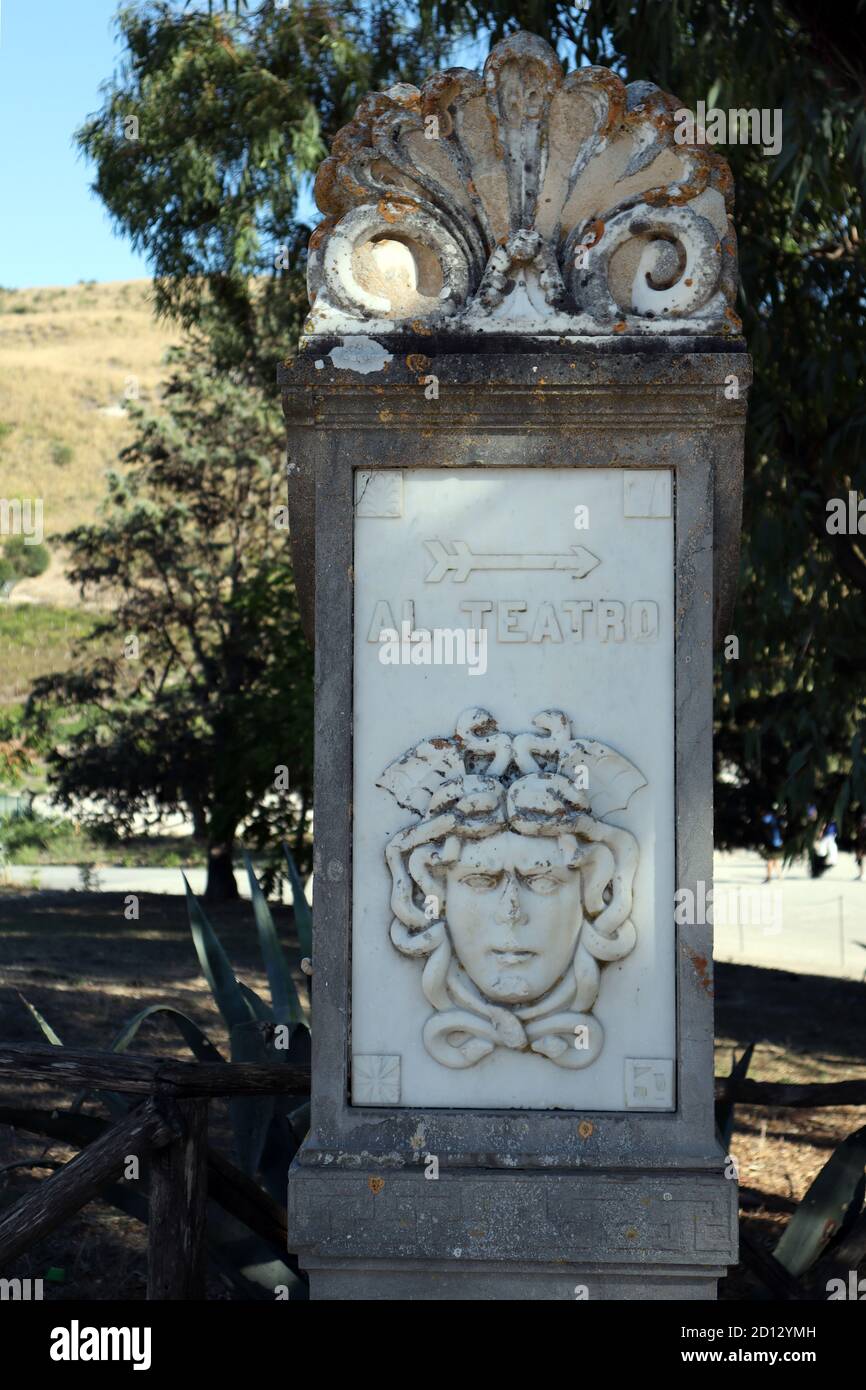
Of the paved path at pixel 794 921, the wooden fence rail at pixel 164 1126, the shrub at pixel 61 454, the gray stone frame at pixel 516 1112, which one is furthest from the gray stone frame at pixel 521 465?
the shrub at pixel 61 454

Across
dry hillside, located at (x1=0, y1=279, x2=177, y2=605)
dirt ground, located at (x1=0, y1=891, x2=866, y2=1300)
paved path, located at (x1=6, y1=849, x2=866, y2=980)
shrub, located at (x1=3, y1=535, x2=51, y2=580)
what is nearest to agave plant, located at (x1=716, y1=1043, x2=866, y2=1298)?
dirt ground, located at (x1=0, y1=891, x2=866, y2=1300)

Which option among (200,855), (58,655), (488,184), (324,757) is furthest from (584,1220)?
(58,655)

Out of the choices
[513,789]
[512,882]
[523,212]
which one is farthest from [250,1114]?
[523,212]

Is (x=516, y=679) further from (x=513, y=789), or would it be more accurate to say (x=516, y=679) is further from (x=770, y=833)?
(x=770, y=833)

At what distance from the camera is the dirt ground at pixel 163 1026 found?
502 centimetres

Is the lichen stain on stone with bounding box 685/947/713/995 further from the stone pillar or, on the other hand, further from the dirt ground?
the dirt ground

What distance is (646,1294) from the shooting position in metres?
2.75

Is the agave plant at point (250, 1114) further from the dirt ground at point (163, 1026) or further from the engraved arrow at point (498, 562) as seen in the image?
the engraved arrow at point (498, 562)

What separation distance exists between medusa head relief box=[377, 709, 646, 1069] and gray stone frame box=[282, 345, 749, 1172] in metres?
0.12

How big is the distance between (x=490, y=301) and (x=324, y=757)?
0.94 m

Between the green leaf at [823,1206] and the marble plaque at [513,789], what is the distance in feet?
4.34

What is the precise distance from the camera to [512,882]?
2744 mm

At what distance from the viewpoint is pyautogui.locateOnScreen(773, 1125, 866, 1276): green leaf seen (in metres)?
3.85

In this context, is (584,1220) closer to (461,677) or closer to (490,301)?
(461,677)
